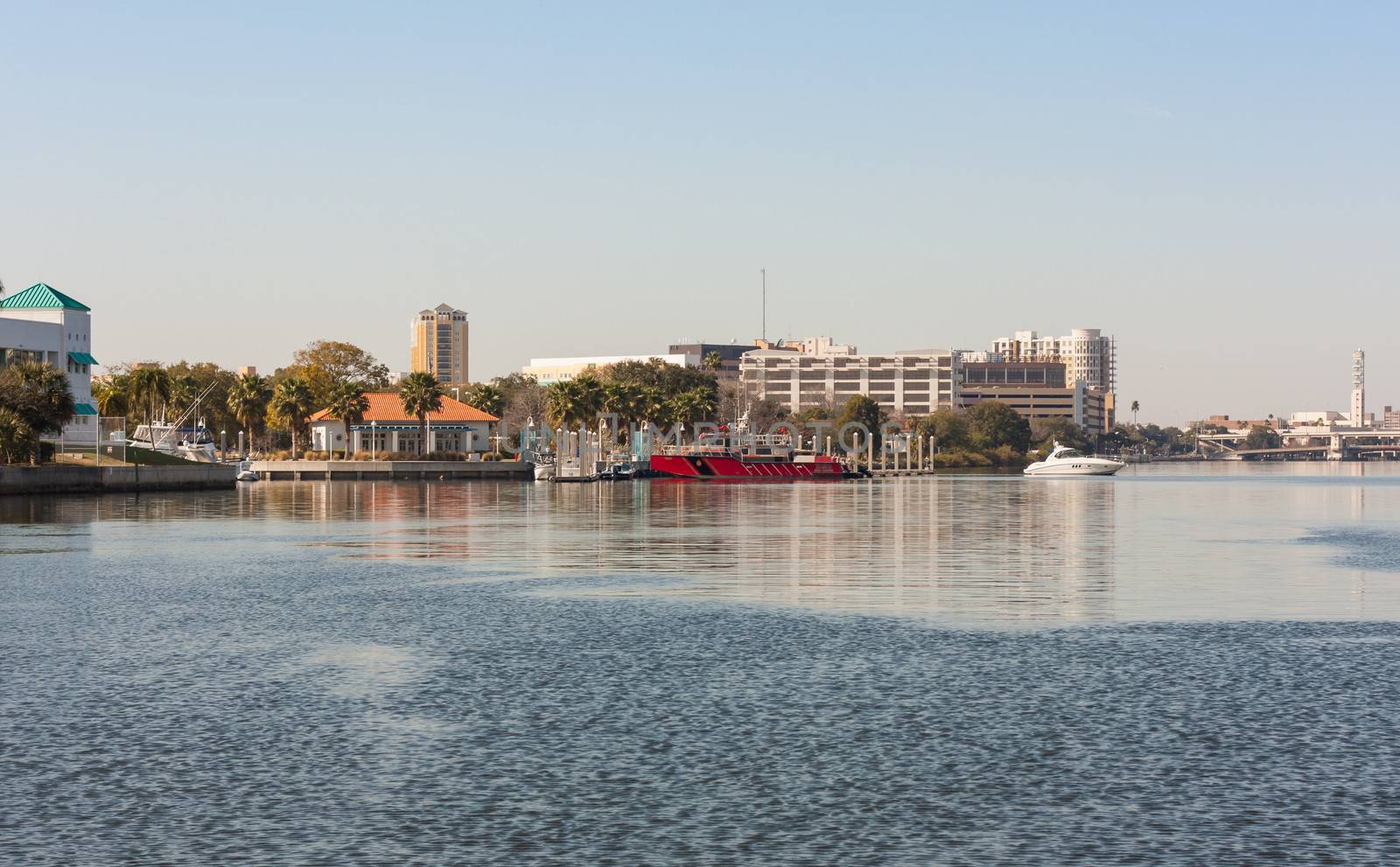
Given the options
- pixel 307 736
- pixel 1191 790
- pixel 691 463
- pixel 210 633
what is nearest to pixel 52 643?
pixel 210 633

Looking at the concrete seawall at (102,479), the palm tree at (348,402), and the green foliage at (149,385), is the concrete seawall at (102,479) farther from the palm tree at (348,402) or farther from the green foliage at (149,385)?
the palm tree at (348,402)

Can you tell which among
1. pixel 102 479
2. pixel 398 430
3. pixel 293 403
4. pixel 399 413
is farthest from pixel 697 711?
pixel 399 413

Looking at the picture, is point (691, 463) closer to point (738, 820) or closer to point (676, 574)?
point (676, 574)

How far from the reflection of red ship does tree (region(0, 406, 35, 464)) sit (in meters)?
82.7

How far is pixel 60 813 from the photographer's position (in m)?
16.5

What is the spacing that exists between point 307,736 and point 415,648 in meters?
8.78

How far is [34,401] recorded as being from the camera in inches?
4124

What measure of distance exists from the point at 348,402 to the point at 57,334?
1493 inches

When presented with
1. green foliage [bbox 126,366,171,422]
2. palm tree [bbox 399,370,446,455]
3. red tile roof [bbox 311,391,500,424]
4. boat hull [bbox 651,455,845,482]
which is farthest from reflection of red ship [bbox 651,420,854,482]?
green foliage [bbox 126,366,171,422]

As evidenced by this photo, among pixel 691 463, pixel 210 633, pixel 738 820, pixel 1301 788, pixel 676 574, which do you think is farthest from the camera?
pixel 691 463

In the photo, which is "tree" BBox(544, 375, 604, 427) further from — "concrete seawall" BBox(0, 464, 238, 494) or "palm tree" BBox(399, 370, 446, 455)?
"concrete seawall" BBox(0, 464, 238, 494)

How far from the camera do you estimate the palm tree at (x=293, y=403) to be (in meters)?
172

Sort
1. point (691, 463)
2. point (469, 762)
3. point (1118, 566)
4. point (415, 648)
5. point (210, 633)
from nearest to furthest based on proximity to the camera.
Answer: point (469, 762) < point (415, 648) < point (210, 633) < point (1118, 566) < point (691, 463)

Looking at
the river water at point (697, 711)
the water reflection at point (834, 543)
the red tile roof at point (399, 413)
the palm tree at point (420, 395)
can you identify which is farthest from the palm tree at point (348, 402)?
the river water at point (697, 711)
